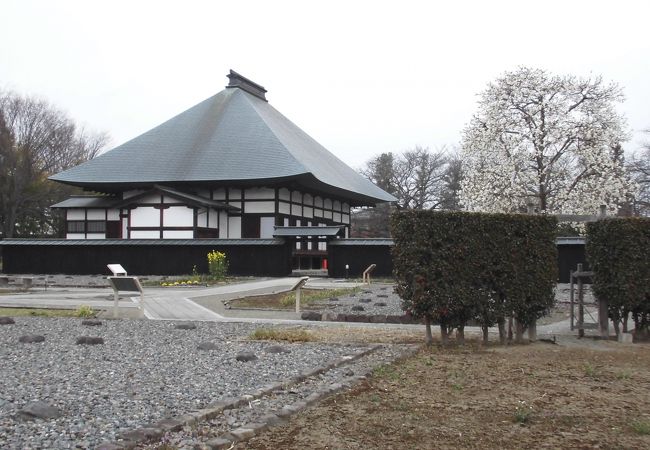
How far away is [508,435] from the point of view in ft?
14.6

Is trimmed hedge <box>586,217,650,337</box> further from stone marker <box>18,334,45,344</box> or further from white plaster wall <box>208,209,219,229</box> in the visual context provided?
white plaster wall <box>208,209,219,229</box>

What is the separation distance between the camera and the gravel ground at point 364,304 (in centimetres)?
1355

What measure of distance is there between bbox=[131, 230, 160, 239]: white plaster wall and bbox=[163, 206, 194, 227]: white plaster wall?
737mm

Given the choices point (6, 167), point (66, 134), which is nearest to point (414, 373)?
point (6, 167)

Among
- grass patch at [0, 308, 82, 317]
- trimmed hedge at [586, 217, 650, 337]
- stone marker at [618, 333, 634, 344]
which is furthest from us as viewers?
grass patch at [0, 308, 82, 317]

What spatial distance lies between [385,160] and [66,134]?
28076 mm

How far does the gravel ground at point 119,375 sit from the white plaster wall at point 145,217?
21396 millimetres

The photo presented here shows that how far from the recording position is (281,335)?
371 inches

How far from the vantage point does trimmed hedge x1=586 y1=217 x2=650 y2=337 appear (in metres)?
9.13

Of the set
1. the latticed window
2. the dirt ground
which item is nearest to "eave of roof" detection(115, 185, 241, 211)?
the latticed window

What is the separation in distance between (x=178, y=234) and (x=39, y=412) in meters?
27.3

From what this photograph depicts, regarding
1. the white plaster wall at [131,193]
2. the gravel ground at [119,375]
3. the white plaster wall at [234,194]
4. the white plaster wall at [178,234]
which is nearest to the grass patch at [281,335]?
the gravel ground at [119,375]

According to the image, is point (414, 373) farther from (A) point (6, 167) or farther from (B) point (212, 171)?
(A) point (6, 167)

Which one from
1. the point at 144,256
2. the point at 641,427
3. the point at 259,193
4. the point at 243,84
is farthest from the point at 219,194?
the point at 641,427
